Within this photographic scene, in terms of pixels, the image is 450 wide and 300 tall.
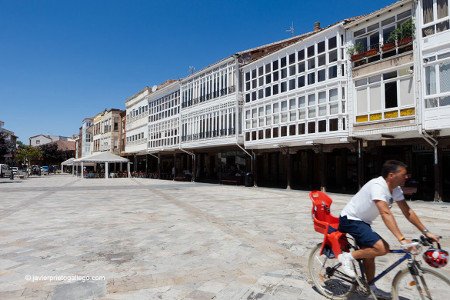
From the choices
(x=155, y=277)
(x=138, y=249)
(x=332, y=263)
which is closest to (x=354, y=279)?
(x=332, y=263)

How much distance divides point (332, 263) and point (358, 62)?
16.7 m

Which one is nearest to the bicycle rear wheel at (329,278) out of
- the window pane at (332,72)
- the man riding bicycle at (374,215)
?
the man riding bicycle at (374,215)

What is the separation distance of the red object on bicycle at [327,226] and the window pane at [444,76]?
45.3ft

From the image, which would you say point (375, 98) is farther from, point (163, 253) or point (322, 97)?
point (163, 253)

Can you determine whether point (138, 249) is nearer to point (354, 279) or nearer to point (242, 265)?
point (242, 265)

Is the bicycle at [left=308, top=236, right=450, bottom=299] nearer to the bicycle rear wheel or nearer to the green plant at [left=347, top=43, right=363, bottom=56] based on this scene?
the bicycle rear wheel

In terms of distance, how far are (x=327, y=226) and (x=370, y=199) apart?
772mm

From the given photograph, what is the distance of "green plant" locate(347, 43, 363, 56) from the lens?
19094 millimetres

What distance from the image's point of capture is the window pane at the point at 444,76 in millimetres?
15211

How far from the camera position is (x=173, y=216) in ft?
39.2

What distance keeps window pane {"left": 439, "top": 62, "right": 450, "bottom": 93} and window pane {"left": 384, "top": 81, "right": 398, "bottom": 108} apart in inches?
87.9

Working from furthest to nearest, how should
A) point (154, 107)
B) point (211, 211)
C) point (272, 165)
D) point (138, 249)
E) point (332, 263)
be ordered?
point (154, 107) < point (272, 165) < point (211, 211) < point (138, 249) < point (332, 263)

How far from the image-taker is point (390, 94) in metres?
17.6

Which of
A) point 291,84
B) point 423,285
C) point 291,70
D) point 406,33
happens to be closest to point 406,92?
point 406,33
